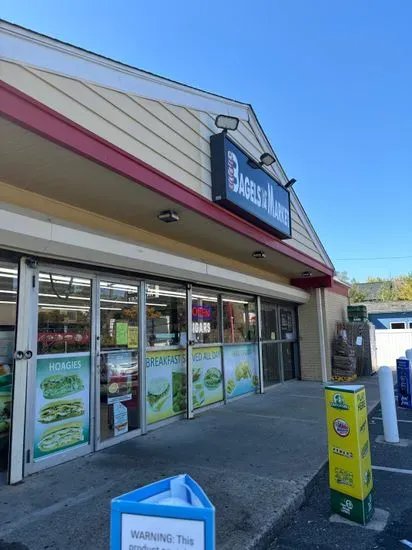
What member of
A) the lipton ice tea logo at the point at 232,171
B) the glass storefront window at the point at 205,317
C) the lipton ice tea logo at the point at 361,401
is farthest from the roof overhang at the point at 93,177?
the lipton ice tea logo at the point at 361,401

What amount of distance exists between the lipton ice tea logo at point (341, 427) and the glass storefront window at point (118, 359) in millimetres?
3236

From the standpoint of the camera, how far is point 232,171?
6.24 m

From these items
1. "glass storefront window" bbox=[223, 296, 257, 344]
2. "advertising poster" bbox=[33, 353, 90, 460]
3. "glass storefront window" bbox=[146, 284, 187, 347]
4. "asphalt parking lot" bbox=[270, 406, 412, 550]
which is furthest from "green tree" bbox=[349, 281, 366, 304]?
"advertising poster" bbox=[33, 353, 90, 460]

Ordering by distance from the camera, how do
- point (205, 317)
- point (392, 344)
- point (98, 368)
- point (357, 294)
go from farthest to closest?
point (357, 294)
point (392, 344)
point (205, 317)
point (98, 368)

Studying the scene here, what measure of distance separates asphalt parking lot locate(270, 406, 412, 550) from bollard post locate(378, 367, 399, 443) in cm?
87

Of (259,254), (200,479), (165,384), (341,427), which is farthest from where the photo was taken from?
(259,254)

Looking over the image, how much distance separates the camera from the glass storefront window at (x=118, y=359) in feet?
19.6

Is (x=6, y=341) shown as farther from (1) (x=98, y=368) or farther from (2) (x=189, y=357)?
(2) (x=189, y=357)

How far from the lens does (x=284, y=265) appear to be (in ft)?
33.7

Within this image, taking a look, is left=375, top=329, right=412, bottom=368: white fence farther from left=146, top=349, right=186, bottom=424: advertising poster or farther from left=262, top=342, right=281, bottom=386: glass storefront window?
left=146, top=349, right=186, bottom=424: advertising poster

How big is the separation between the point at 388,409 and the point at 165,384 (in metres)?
3.45

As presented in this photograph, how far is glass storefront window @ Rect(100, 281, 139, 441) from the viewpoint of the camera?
5961mm

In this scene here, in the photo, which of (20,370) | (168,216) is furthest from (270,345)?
(20,370)

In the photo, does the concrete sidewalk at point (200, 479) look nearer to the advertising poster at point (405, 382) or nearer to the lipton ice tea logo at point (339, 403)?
the lipton ice tea logo at point (339, 403)
